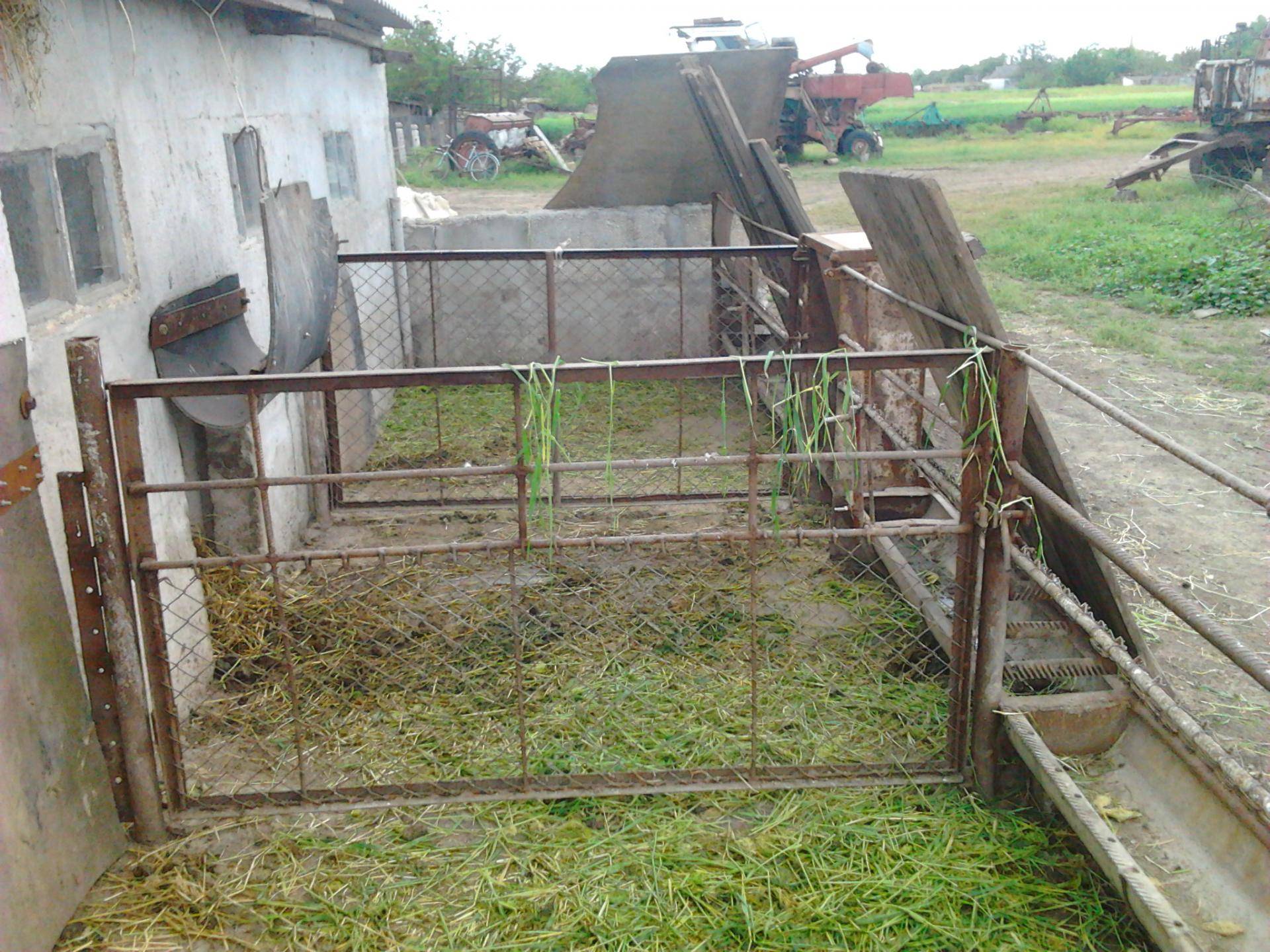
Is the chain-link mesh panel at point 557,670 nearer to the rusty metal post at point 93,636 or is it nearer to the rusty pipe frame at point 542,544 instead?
the rusty pipe frame at point 542,544

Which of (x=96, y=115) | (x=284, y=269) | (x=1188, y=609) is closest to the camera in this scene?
(x=1188, y=609)

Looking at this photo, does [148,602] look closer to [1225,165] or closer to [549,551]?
[549,551]

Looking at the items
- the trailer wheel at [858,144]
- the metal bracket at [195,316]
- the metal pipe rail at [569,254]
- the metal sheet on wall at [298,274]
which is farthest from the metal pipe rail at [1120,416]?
the trailer wheel at [858,144]

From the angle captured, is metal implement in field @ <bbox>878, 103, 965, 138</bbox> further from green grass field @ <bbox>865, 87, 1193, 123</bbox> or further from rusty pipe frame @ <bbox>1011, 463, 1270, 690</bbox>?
rusty pipe frame @ <bbox>1011, 463, 1270, 690</bbox>

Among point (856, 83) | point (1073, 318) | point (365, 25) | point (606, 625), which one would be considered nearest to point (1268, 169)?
point (1073, 318)

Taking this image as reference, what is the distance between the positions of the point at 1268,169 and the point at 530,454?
18032 mm

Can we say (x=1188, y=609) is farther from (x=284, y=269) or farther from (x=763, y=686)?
(x=284, y=269)

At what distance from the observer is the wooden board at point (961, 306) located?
3344 millimetres

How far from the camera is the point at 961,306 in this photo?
3555 millimetres

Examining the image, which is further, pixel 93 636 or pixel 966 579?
pixel 966 579

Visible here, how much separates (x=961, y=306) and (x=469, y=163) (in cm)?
2325

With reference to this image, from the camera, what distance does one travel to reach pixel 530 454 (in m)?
3.21

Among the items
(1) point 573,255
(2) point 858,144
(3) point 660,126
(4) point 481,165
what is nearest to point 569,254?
(1) point 573,255

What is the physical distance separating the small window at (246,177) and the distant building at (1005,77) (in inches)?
3195
